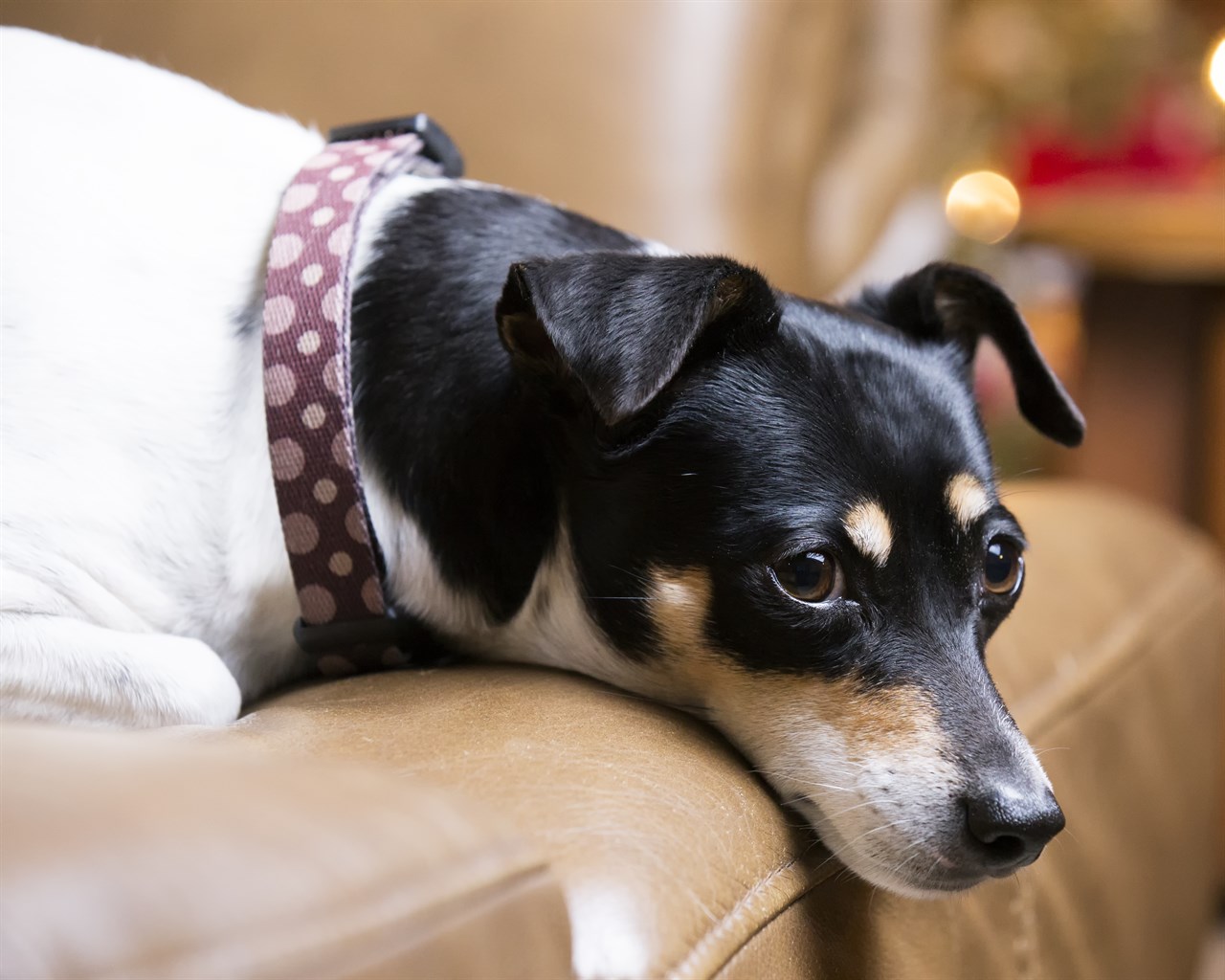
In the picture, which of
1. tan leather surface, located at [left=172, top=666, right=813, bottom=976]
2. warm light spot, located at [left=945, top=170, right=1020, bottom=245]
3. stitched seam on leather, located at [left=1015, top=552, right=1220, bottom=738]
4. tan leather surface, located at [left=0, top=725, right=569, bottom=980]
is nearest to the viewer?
tan leather surface, located at [left=0, top=725, right=569, bottom=980]

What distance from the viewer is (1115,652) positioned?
1.31 metres

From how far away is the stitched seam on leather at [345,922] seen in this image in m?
0.47

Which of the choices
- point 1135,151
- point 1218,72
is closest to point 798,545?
point 1218,72

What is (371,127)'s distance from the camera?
1243 mm

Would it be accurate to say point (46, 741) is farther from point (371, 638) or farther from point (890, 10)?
point (890, 10)

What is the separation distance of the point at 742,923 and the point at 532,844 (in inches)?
5.9

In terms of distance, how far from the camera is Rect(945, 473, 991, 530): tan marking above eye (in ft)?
3.34

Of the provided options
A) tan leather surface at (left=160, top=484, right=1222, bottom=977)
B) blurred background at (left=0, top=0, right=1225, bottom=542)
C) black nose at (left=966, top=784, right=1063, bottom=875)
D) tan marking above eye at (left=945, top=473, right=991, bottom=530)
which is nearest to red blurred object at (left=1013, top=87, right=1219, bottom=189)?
blurred background at (left=0, top=0, right=1225, bottom=542)

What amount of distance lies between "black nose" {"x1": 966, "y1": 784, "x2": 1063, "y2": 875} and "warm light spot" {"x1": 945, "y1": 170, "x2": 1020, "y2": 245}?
2218 mm

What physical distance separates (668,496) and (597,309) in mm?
170

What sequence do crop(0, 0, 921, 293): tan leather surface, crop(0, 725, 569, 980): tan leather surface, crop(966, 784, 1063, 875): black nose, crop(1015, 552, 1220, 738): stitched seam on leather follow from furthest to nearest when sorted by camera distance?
crop(0, 0, 921, 293): tan leather surface, crop(1015, 552, 1220, 738): stitched seam on leather, crop(966, 784, 1063, 875): black nose, crop(0, 725, 569, 980): tan leather surface

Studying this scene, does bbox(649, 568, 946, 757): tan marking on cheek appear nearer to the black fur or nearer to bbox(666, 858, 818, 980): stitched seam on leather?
the black fur

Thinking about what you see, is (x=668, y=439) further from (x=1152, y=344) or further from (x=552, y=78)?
(x=1152, y=344)

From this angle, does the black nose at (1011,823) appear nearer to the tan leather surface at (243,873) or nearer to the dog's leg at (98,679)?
the tan leather surface at (243,873)
